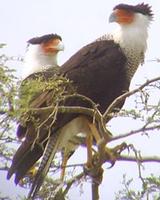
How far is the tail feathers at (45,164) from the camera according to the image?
3.59m

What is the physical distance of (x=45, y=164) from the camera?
375cm

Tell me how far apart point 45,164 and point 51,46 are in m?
1.81

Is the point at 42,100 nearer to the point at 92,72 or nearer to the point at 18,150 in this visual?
the point at 18,150

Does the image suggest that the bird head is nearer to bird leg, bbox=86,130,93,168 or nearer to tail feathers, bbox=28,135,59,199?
bird leg, bbox=86,130,93,168

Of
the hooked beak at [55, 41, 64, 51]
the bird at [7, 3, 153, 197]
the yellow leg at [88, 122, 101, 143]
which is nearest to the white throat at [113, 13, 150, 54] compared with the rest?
the bird at [7, 3, 153, 197]

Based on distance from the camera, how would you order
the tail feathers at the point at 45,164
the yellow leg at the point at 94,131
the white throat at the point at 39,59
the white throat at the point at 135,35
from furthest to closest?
the white throat at the point at 39,59, the white throat at the point at 135,35, the yellow leg at the point at 94,131, the tail feathers at the point at 45,164

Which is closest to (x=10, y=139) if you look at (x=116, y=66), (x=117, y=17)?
(x=116, y=66)

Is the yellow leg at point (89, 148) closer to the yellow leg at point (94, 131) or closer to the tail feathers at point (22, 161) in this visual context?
the yellow leg at point (94, 131)

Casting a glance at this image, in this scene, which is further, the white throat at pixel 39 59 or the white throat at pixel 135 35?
the white throat at pixel 39 59

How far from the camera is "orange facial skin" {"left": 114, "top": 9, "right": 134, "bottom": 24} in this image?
4340 millimetres

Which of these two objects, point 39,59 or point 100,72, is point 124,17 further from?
point 39,59

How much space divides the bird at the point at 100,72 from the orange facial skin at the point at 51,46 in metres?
1.03

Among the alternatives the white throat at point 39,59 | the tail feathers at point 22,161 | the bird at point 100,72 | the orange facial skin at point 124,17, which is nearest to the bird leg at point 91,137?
the bird at point 100,72

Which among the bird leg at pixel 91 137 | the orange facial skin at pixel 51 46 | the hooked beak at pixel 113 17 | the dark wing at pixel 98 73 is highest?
the hooked beak at pixel 113 17
